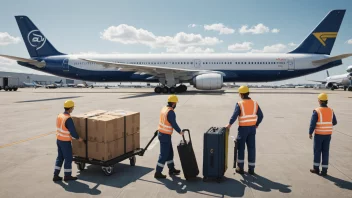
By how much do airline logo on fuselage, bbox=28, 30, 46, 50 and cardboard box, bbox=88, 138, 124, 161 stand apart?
1241 inches

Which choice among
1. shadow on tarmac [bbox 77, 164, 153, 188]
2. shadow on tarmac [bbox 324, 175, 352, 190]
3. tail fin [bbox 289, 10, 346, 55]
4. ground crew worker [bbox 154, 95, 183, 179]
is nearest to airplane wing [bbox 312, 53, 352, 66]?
tail fin [bbox 289, 10, 346, 55]

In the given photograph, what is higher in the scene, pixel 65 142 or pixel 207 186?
pixel 65 142

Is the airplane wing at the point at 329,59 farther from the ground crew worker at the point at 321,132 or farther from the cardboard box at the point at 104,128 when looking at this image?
the cardboard box at the point at 104,128

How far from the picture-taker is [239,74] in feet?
88.3

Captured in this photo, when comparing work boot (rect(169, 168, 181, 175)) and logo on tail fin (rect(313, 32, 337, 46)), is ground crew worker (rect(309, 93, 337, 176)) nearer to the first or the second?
work boot (rect(169, 168, 181, 175))

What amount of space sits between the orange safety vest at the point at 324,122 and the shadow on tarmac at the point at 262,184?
149 cm

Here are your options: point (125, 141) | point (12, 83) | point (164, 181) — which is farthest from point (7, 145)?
point (12, 83)

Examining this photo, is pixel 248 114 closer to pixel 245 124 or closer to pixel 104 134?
pixel 245 124

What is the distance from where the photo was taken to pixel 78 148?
4.90 metres

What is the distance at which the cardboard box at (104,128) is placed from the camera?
456 centimetres

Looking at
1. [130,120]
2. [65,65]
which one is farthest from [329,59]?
[65,65]

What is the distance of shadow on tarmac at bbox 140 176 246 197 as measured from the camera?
397 centimetres

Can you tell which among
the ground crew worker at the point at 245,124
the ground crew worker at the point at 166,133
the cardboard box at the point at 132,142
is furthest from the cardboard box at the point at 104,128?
the ground crew worker at the point at 245,124

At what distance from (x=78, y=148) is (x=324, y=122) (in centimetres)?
506
